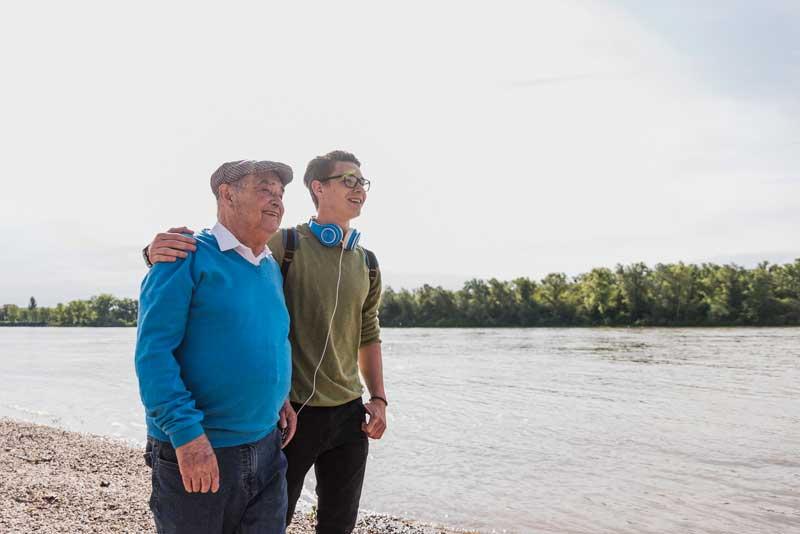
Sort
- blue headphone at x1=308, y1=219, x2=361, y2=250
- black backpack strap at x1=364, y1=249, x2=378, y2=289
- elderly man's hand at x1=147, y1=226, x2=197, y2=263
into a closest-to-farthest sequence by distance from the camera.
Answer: elderly man's hand at x1=147, y1=226, x2=197, y2=263 < blue headphone at x1=308, y1=219, x2=361, y2=250 < black backpack strap at x1=364, y1=249, x2=378, y2=289

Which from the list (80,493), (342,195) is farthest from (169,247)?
(80,493)

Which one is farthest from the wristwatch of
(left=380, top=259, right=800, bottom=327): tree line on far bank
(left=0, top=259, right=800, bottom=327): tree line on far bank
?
(left=380, top=259, right=800, bottom=327): tree line on far bank

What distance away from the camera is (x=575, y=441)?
13.7 meters

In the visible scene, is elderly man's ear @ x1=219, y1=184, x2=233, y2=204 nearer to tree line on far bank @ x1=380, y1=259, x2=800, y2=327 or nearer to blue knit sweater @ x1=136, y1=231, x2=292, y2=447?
blue knit sweater @ x1=136, y1=231, x2=292, y2=447

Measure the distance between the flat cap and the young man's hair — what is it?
73cm

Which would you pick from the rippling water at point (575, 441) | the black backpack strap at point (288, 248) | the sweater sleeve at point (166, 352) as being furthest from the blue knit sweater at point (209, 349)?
the rippling water at point (575, 441)

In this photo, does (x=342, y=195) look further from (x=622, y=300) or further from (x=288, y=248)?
(x=622, y=300)

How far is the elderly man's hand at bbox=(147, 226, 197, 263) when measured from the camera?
8.55 ft

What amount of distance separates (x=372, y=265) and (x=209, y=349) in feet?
4.64

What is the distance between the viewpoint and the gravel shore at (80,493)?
6102 millimetres

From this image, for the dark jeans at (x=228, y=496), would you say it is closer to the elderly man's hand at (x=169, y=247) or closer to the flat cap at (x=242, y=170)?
the elderly man's hand at (x=169, y=247)

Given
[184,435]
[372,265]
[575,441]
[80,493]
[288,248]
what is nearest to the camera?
[184,435]

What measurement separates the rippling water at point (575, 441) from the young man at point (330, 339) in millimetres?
4971

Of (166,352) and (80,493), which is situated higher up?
(166,352)
